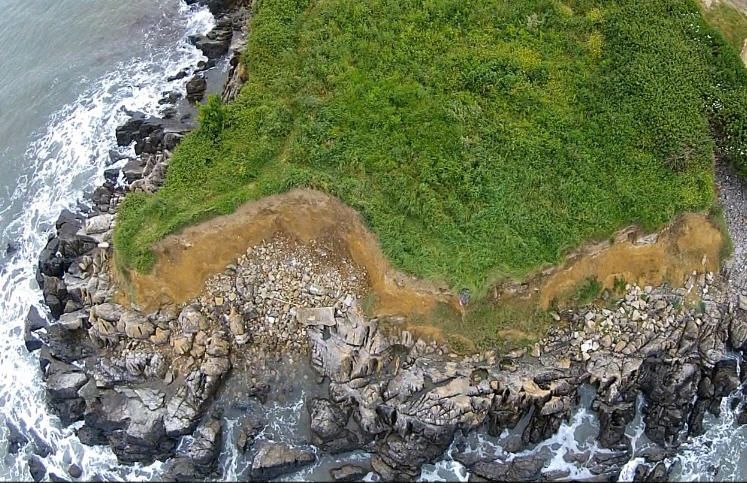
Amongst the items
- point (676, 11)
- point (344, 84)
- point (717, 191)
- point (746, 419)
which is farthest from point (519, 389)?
point (676, 11)

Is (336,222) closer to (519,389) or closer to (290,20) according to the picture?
(519,389)

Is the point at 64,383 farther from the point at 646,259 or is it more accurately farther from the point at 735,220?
the point at 735,220

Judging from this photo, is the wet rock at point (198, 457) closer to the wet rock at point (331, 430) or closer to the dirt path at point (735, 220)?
the wet rock at point (331, 430)

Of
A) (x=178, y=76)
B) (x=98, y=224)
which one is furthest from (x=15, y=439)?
(x=178, y=76)

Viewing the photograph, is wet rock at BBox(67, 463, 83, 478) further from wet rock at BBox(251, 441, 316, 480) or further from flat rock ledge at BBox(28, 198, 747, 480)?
wet rock at BBox(251, 441, 316, 480)


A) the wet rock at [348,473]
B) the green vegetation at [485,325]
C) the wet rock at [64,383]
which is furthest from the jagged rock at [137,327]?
the green vegetation at [485,325]
